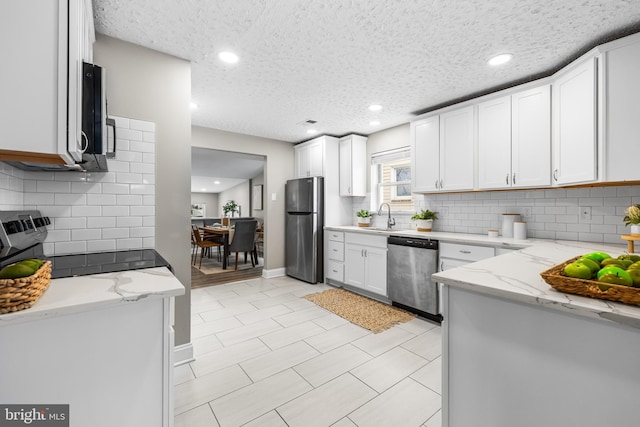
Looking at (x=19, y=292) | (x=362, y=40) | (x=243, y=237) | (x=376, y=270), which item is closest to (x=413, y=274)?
(x=376, y=270)

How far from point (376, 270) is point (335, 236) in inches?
36.5

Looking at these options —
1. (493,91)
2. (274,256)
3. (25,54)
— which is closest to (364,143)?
(493,91)

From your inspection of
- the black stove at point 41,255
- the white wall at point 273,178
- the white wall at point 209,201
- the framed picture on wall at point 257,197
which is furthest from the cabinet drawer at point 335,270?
the white wall at point 209,201

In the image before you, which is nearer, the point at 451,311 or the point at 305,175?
the point at 451,311

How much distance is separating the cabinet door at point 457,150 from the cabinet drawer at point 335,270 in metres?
1.83

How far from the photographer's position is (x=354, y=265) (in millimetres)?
3875

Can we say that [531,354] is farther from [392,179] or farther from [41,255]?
[392,179]

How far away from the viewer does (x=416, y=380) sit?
192 centimetres

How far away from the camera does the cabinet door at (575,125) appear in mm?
2009

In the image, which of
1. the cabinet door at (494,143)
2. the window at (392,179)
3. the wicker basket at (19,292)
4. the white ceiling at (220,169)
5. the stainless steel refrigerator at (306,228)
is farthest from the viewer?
the white ceiling at (220,169)

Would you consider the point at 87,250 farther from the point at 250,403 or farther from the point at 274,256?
the point at 274,256

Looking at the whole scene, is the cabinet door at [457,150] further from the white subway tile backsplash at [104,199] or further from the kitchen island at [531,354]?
the white subway tile backsplash at [104,199]

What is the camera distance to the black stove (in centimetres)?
108

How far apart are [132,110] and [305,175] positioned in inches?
120
